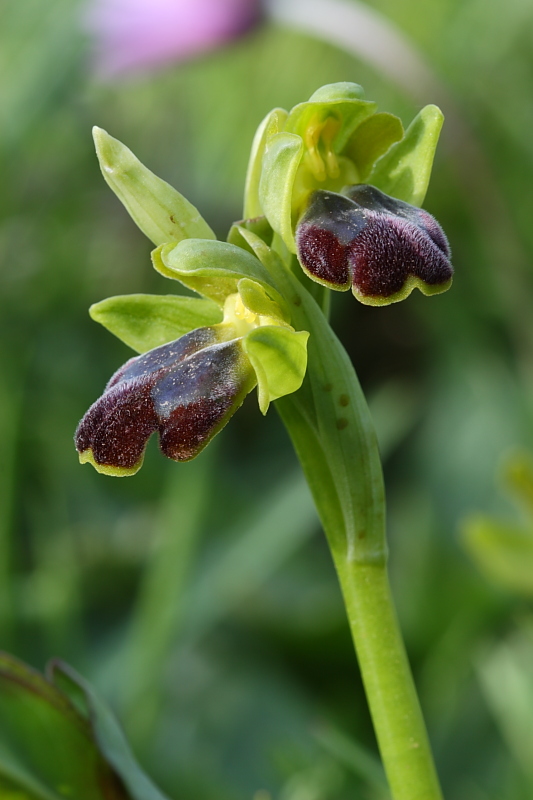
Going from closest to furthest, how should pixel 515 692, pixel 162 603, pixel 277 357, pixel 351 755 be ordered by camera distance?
pixel 277 357 < pixel 351 755 < pixel 515 692 < pixel 162 603

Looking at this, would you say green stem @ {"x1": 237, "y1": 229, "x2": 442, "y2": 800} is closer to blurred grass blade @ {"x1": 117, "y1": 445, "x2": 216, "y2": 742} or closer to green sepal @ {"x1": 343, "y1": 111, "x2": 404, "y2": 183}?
green sepal @ {"x1": 343, "y1": 111, "x2": 404, "y2": 183}

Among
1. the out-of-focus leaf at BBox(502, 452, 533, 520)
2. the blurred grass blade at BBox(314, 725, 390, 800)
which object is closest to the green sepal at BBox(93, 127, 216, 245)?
the blurred grass blade at BBox(314, 725, 390, 800)

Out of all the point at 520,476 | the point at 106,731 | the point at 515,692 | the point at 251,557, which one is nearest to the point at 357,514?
the point at 106,731

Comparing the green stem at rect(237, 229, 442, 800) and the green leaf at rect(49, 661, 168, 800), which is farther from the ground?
the green stem at rect(237, 229, 442, 800)

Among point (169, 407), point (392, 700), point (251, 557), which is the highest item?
point (169, 407)

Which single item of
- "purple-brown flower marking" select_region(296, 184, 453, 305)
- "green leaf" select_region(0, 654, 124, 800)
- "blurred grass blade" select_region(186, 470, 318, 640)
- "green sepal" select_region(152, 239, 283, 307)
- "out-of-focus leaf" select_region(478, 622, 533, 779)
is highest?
"purple-brown flower marking" select_region(296, 184, 453, 305)

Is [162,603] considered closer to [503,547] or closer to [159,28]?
[503,547]
